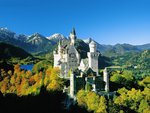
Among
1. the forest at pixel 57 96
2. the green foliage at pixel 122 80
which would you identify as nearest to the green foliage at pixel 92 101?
the forest at pixel 57 96

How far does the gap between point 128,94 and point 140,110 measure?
16.4 feet

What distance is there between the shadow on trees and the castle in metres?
3.75

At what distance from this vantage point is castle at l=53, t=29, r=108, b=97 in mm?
82125

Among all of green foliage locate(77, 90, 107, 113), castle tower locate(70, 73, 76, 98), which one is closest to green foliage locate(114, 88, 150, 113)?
green foliage locate(77, 90, 107, 113)

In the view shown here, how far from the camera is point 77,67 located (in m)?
95.4

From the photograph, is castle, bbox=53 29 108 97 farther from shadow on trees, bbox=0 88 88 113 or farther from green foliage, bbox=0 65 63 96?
shadow on trees, bbox=0 88 88 113

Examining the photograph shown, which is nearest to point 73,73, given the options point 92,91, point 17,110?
point 92,91

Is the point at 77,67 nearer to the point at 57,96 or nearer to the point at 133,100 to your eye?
the point at 57,96

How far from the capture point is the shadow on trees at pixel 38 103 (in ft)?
236

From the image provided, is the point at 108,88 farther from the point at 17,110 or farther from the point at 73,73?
the point at 17,110

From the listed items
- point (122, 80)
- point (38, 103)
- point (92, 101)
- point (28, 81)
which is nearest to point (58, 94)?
point (38, 103)

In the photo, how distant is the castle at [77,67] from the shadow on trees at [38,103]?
12.3 feet

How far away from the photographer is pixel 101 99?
7694cm

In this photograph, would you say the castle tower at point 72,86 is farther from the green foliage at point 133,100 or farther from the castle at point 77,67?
the green foliage at point 133,100
